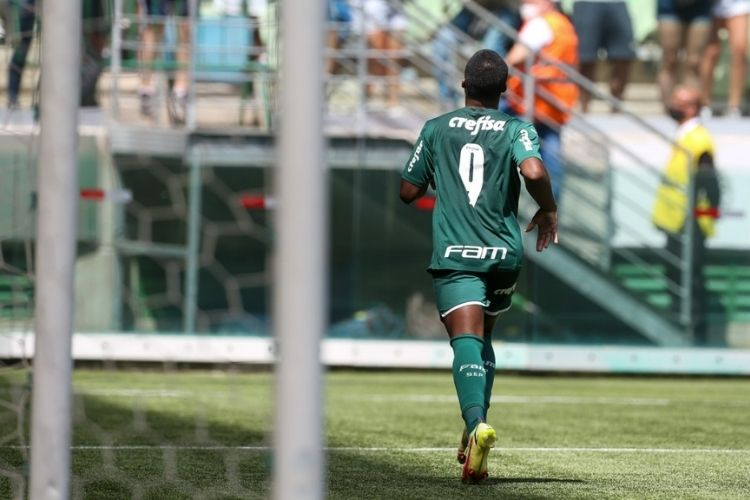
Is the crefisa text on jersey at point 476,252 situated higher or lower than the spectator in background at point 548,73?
lower

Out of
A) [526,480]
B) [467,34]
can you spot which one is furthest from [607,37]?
[526,480]

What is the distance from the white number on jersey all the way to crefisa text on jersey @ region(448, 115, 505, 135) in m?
0.07

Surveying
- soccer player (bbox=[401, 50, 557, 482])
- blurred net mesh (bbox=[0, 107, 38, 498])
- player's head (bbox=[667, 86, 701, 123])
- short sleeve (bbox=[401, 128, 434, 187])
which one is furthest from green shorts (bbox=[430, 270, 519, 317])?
player's head (bbox=[667, 86, 701, 123])

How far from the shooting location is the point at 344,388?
1173 cm

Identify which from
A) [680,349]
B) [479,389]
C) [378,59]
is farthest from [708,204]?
[479,389]

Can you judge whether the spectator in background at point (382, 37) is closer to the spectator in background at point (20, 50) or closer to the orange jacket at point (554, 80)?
the orange jacket at point (554, 80)

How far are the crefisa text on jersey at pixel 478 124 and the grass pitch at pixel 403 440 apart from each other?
1.33m

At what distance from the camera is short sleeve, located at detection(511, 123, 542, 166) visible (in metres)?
6.08

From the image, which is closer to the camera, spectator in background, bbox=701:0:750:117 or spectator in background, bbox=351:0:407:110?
spectator in background, bbox=351:0:407:110

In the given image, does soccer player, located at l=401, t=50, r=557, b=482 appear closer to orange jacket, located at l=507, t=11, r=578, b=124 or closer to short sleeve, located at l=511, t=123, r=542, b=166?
short sleeve, located at l=511, t=123, r=542, b=166

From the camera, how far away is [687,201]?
13.5 meters

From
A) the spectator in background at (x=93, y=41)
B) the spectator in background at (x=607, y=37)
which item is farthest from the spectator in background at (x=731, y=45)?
the spectator in background at (x=93, y=41)

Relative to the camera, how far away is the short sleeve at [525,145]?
6078 mm

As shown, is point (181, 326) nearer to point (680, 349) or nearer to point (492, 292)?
point (680, 349)
